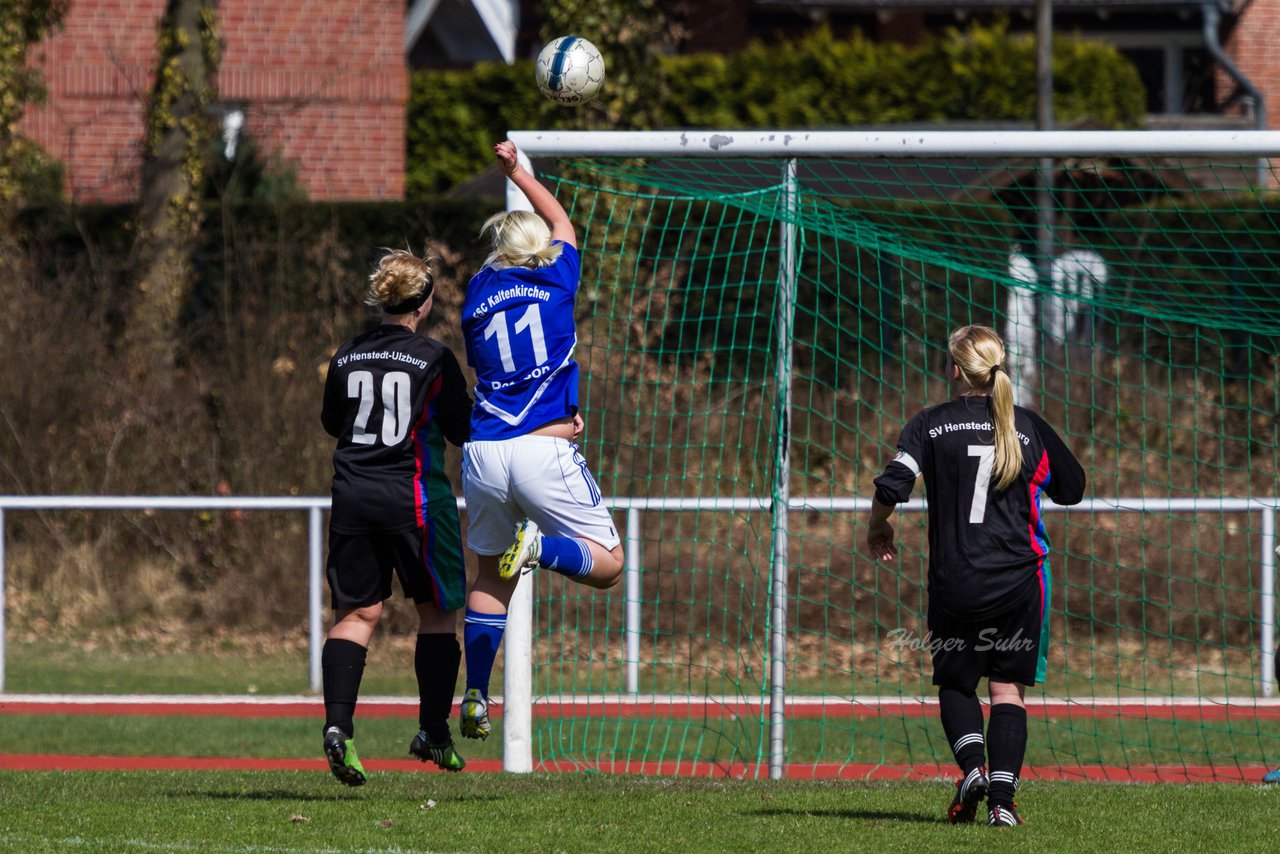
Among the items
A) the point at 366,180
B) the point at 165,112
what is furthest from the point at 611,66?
the point at 366,180

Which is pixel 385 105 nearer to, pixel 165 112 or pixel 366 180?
pixel 366 180

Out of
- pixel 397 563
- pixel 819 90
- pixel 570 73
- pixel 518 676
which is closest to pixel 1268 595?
pixel 518 676

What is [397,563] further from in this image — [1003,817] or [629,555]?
[629,555]

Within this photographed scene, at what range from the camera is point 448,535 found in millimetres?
6016

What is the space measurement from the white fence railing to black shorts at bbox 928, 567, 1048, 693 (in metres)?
2.33

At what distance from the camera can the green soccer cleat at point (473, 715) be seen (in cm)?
558

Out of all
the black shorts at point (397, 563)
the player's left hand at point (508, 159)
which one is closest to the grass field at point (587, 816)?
the black shorts at point (397, 563)

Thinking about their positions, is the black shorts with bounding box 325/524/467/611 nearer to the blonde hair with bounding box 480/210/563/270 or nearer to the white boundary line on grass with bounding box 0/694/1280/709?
the blonde hair with bounding box 480/210/563/270

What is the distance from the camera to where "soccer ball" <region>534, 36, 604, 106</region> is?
6.71 meters

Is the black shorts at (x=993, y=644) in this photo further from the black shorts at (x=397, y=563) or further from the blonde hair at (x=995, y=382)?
the black shorts at (x=397, y=563)

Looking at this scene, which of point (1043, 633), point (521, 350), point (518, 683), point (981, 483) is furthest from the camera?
point (518, 683)

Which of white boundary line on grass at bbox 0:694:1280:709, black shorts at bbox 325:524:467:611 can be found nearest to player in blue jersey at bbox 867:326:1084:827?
black shorts at bbox 325:524:467:611

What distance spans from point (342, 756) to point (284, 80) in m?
16.4

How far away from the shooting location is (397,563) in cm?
602
